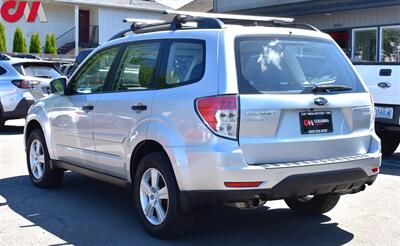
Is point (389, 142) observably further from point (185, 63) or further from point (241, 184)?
point (241, 184)

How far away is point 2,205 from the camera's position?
6691 mm

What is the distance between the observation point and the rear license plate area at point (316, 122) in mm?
5000

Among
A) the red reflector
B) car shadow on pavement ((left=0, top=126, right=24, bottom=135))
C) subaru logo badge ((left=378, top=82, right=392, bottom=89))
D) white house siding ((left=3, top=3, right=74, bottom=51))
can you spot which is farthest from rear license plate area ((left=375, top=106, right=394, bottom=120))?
white house siding ((left=3, top=3, right=74, bottom=51))

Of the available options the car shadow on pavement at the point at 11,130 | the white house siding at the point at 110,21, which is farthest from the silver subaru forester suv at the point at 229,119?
the white house siding at the point at 110,21

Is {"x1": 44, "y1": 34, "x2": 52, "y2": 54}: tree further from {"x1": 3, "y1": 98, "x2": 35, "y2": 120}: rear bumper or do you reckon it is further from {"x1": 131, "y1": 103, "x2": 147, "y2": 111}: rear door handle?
{"x1": 131, "y1": 103, "x2": 147, "y2": 111}: rear door handle

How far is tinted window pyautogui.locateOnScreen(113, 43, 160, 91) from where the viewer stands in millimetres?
5668

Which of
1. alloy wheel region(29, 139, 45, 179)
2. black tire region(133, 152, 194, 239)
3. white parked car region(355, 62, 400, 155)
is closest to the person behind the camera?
black tire region(133, 152, 194, 239)

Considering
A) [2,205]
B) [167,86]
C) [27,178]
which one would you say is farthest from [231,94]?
[27,178]

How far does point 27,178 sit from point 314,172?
4634mm

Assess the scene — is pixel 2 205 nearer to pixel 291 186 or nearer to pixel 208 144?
pixel 208 144

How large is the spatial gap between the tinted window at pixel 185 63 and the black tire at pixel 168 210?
2.26 feet

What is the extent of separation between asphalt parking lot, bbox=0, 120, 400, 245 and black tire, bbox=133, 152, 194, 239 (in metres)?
0.10

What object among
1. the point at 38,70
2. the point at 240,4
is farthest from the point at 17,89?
the point at 240,4

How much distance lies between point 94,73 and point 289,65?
2429mm
